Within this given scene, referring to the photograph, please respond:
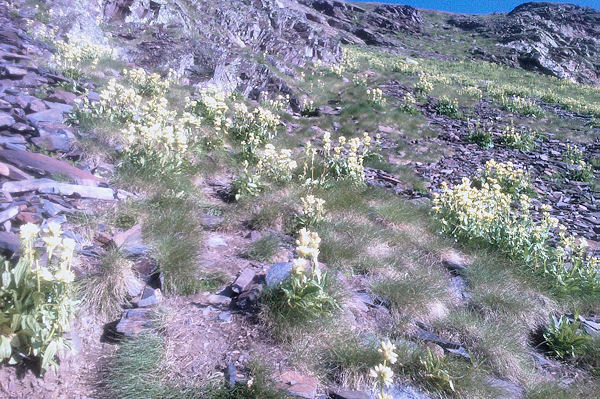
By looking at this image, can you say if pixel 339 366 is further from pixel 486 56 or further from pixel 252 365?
pixel 486 56

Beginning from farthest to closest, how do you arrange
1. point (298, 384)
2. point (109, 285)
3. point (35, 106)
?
1. point (35, 106)
2. point (109, 285)
3. point (298, 384)

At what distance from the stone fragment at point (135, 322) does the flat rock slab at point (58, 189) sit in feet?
5.92

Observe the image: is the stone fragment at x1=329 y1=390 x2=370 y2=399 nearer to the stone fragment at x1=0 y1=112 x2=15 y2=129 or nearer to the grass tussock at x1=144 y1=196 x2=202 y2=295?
the grass tussock at x1=144 y1=196 x2=202 y2=295

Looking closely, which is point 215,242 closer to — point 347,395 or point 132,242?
point 132,242

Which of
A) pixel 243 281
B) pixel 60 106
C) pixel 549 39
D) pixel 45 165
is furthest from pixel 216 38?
pixel 549 39

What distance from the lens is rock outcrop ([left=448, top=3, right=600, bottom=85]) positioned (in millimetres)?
→ 42812

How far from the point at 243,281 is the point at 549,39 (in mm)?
62800

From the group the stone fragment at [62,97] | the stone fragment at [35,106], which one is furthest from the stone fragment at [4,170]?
the stone fragment at [62,97]

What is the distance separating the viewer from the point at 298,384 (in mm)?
2939

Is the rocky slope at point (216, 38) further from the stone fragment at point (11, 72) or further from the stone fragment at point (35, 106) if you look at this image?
the stone fragment at point (35, 106)

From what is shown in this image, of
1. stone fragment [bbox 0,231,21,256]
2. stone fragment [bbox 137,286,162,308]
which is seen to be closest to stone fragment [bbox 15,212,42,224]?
stone fragment [bbox 0,231,21,256]

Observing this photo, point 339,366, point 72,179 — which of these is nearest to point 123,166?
point 72,179

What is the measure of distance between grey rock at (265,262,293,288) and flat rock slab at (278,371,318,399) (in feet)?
2.80

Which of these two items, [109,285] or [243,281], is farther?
[243,281]
